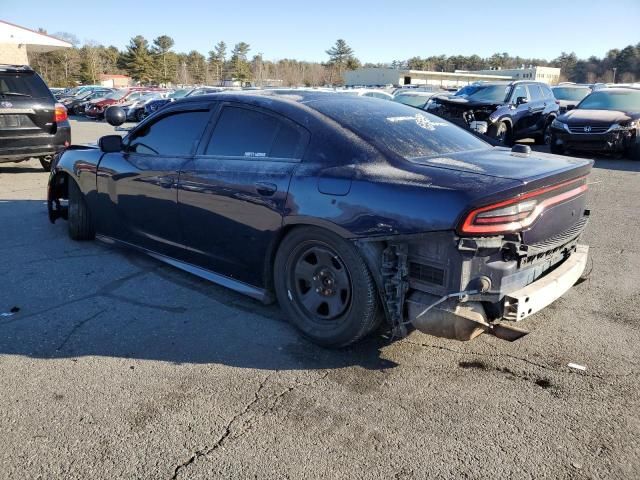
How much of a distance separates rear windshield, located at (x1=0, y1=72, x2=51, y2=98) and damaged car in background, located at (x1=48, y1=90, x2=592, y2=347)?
5.62 meters

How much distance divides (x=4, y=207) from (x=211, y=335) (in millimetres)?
5382

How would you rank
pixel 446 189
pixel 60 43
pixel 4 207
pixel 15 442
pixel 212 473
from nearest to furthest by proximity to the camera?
pixel 212 473 < pixel 15 442 < pixel 446 189 < pixel 4 207 < pixel 60 43

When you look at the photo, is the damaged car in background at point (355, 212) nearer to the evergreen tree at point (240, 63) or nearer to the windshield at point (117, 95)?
the windshield at point (117, 95)

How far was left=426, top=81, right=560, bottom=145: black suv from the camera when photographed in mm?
13203

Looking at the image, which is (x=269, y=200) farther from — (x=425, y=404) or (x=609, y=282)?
(x=609, y=282)

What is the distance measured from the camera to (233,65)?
100m

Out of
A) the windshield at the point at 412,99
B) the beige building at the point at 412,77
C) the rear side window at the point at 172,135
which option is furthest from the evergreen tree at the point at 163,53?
the rear side window at the point at 172,135

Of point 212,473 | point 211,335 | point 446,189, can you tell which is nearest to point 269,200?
point 211,335

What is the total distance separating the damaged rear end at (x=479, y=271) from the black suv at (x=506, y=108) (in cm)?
1020

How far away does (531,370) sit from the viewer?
10.3 feet

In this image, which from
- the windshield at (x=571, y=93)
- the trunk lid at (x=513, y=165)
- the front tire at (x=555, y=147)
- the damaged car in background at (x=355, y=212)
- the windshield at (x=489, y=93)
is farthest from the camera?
the windshield at (x=571, y=93)

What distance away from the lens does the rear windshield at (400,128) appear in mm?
3373

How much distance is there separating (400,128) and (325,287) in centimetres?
122

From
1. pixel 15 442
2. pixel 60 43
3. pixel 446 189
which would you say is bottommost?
pixel 15 442
